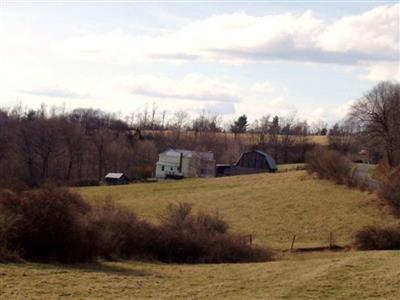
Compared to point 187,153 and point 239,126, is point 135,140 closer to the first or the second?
point 187,153

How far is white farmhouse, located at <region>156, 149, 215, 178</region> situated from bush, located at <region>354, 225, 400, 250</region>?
71799 mm

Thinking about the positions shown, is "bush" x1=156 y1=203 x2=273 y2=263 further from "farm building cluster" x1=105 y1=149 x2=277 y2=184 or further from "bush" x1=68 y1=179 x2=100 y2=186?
"farm building cluster" x1=105 y1=149 x2=277 y2=184

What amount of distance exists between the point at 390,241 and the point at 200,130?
142544mm

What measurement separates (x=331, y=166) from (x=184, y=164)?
168 ft

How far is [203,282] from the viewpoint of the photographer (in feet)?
72.8

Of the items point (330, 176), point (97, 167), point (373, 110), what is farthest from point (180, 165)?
point (330, 176)

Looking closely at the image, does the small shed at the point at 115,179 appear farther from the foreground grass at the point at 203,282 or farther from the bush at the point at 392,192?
the foreground grass at the point at 203,282

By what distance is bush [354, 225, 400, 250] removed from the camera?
140ft

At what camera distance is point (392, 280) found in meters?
21.5

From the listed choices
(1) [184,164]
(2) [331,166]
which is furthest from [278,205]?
(1) [184,164]

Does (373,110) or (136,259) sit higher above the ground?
(373,110)

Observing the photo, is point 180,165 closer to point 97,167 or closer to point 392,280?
point 97,167

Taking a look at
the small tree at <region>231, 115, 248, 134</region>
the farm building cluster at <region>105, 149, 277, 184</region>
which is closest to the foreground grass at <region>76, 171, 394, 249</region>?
the farm building cluster at <region>105, 149, 277, 184</region>

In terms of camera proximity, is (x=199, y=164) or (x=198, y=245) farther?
(x=199, y=164)
